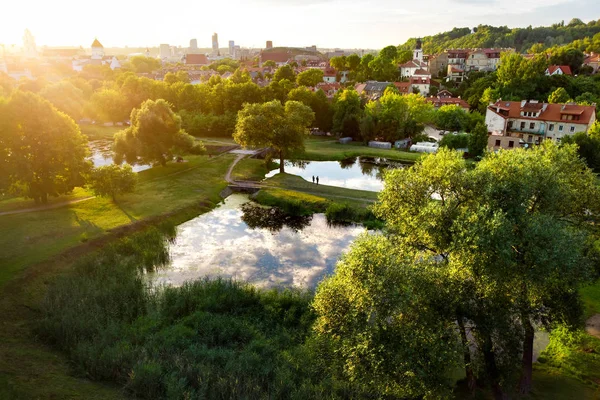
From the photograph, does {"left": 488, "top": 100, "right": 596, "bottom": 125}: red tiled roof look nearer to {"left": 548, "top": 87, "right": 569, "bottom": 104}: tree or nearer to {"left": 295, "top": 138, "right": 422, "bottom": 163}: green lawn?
{"left": 548, "top": 87, "right": 569, "bottom": 104}: tree

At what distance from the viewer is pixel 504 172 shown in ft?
62.3

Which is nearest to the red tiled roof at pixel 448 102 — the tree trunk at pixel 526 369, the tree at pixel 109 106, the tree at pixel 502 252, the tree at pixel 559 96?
the tree at pixel 559 96

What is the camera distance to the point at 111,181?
126 feet

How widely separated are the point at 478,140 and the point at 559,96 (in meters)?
31.3

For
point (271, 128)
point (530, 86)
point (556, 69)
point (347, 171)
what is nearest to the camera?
point (271, 128)

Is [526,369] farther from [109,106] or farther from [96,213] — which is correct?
[109,106]

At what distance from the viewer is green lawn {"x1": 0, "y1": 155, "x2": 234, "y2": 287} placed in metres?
28.8

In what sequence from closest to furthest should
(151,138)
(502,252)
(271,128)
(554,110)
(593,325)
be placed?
(502,252)
(593,325)
(151,138)
(271,128)
(554,110)

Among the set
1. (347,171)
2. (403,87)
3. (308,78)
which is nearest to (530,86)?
(403,87)

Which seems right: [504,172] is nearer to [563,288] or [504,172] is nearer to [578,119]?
[563,288]

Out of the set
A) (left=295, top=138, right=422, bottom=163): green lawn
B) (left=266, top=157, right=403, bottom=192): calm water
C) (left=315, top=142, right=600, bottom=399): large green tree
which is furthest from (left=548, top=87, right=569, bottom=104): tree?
(left=315, top=142, right=600, bottom=399): large green tree

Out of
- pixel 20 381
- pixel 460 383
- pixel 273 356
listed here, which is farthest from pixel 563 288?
pixel 20 381

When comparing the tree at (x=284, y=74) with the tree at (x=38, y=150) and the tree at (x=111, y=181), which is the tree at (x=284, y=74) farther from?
the tree at (x=38, y=150)

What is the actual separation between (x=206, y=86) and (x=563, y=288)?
84.7m
